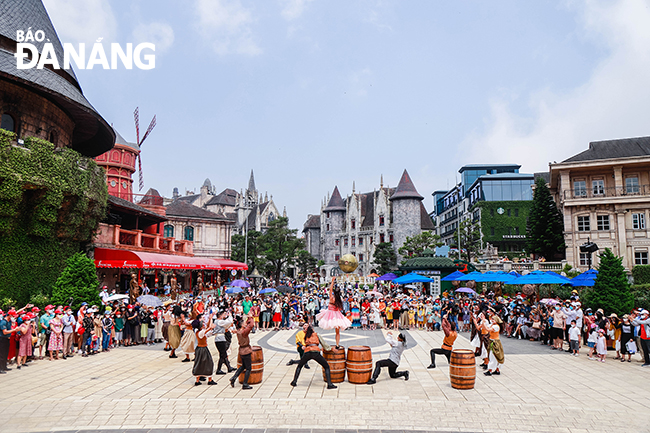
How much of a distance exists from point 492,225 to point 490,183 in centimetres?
674

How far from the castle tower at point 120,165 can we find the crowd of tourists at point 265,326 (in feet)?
73.7

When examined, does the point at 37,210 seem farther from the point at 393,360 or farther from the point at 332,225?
the point at 332,225

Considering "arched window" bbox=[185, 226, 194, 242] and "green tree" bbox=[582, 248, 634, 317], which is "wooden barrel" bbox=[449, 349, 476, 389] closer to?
"green tree" bbox=[582, 248, 634, 317]

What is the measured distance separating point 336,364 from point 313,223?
79375 mm

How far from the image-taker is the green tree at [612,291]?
703 inches

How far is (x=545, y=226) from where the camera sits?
43.2 meters

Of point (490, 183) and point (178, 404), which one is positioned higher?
point (490, 183)

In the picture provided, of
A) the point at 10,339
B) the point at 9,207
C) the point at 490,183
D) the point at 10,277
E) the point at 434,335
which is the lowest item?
the point at 434,335

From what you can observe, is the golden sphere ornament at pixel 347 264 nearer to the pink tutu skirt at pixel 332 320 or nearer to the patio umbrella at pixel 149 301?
the patio umbrella at pixel 149 301

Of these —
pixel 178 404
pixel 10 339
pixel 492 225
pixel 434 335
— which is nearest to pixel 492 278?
pixel 434 335

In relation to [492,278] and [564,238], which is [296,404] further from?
[564,238]

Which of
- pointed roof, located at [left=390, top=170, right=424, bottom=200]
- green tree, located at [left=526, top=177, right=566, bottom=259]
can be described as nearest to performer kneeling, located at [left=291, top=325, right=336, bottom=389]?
green tree, located at [left=526, top=177, right=566, bottom=259]

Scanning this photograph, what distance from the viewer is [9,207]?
1617 cm

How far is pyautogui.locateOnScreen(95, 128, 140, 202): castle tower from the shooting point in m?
37.7
